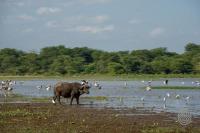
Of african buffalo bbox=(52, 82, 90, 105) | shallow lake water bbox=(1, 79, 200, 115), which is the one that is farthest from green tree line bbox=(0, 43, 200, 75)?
african buffalo bbox=(52, 82, 90, 105)

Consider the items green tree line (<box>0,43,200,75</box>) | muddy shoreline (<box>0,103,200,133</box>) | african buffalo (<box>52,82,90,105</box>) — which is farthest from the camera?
green tree line (<box>0,43,200,75</box>)

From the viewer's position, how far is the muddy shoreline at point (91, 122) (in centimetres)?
1841

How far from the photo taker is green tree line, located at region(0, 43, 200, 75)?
94875mm

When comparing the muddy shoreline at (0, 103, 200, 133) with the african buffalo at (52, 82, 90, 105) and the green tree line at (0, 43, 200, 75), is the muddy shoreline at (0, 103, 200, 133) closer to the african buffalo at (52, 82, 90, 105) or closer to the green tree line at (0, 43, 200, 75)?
the african buffalo at (52, 82, 90, 105)

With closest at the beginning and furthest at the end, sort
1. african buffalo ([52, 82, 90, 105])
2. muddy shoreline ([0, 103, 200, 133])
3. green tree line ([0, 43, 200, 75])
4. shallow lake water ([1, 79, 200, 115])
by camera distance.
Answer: muddy shoreline ([0, 103, 200, 133])
shallow lake water ([1, 79, 200, 115])
african buffalo ([52, 82, 90, 105])
green tree line ([0, 43, 200, 75])

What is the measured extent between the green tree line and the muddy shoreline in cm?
6951

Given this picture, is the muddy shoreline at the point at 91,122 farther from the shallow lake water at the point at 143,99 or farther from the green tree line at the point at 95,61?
the green tree line at the point at 95,61

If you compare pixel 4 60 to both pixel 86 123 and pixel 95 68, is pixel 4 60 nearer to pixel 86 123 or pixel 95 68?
pixel 95 68

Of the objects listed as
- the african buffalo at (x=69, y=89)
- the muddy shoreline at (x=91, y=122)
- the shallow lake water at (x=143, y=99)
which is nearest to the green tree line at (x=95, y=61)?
the shallow lake water at (x=143, y=99)

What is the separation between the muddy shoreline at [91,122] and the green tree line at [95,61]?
228 feet

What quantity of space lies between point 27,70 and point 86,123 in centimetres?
8492

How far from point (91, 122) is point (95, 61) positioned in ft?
288

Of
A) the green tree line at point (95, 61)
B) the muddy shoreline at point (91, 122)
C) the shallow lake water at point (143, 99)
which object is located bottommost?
the muddy shoreline at point (91, 122)

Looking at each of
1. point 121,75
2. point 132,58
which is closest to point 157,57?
point 132,58
